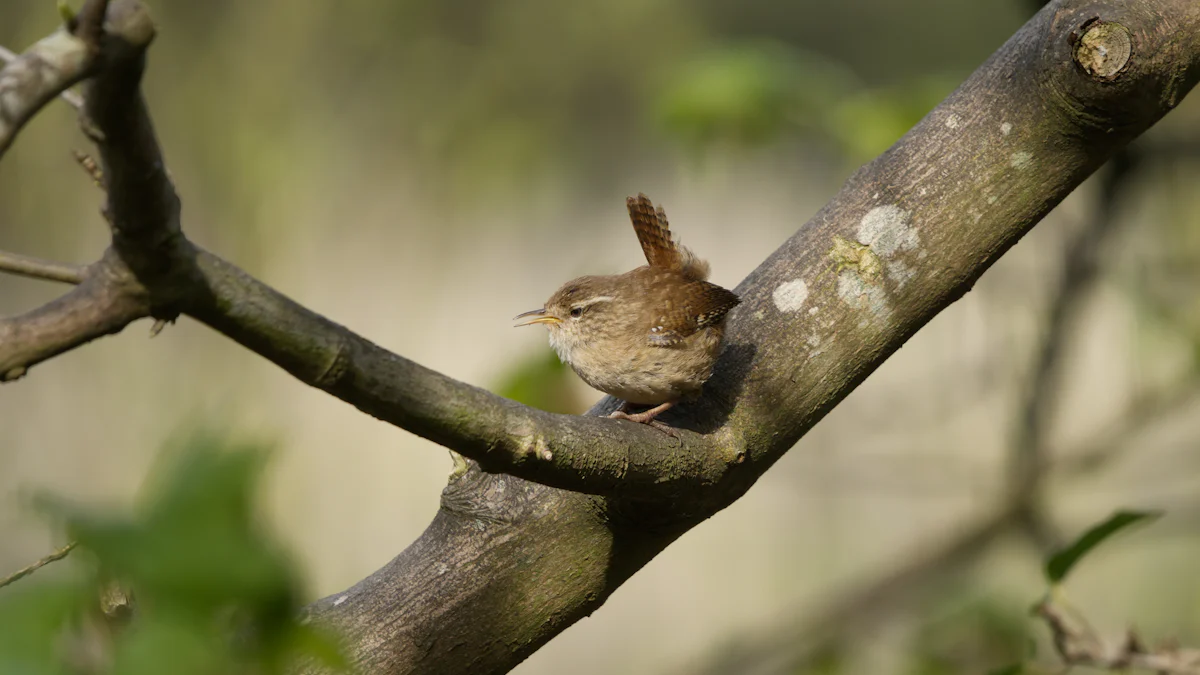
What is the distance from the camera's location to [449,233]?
6254 millimetres

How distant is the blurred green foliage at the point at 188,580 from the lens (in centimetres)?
59

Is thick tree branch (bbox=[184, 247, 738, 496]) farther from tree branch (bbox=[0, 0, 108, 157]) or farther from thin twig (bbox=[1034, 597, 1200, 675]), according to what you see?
thin twig (bbox=[1034, 597, 1200, 675])

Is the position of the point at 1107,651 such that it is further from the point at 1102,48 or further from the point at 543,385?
the point at 543,385

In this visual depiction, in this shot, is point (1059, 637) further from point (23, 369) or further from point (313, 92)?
point (313, 92)

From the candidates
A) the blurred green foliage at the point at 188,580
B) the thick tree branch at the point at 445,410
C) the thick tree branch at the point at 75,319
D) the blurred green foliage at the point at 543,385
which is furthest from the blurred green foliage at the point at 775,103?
the blurred green foliage at the point at 188,580

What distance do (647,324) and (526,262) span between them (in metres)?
4.13

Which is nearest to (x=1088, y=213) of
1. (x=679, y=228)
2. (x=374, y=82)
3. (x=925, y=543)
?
(x=925, y=543)

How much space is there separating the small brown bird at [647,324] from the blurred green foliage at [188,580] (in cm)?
93

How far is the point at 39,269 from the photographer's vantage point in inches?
31.1

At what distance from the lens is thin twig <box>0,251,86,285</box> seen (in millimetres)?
780

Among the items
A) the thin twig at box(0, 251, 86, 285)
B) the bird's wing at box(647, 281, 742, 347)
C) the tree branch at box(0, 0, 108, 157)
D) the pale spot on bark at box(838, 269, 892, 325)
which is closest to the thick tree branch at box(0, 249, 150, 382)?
the thin twig at box(0, 251, 86, 285)

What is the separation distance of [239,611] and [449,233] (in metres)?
5.71

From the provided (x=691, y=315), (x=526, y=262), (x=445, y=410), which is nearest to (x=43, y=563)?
(x=445, y=410)

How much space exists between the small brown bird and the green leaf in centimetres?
82
